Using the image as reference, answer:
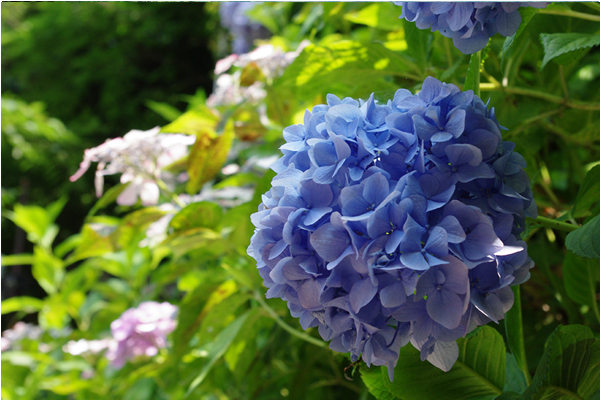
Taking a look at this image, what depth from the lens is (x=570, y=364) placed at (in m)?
0.33

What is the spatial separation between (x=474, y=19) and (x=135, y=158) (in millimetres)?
509

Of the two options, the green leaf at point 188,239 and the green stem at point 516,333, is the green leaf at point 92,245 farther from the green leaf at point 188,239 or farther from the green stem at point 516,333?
the green stem at point 516,333

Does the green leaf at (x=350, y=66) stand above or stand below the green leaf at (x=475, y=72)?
below

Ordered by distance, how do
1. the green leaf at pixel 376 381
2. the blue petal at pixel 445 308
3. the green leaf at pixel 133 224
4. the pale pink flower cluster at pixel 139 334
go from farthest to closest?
the pale pink flower cluster at pixel 139 334
the green leaf at pixel 133 224
the green leaf at pixel 376 381
the blue petal at pixel 445 308

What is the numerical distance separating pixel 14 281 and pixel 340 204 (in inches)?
145

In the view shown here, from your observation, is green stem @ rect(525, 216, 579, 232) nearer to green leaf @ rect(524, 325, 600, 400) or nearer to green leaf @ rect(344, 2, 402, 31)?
green leaf @ rect(524, 325, 600, 400)

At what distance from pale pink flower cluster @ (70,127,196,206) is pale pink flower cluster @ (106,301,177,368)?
0.37 metres

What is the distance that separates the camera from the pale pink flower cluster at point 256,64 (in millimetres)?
778

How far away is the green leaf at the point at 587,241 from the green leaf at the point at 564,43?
0.43ft

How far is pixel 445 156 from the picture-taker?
10.9 inches

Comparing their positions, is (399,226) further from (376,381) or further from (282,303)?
(282,303)

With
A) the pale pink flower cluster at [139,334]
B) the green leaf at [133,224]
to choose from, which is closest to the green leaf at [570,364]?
the green leaf at [133,224]

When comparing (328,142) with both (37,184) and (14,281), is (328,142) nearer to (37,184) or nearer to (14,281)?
(14,281)

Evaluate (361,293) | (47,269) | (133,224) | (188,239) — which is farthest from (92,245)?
(47,269)
